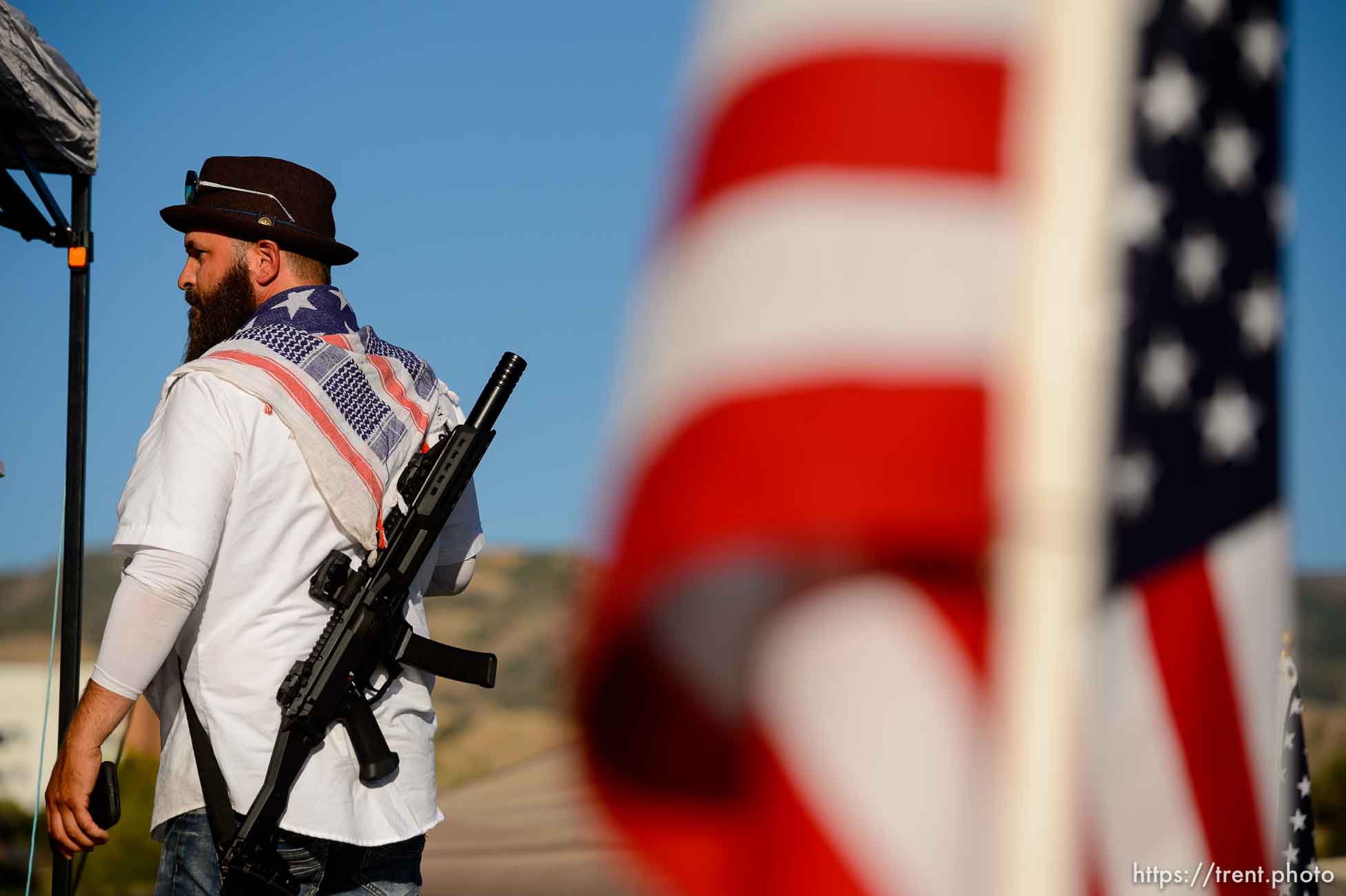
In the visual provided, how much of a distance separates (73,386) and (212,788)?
2.39 m

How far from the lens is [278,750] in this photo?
2.29m

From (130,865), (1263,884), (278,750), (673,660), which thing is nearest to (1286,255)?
(1263,884)

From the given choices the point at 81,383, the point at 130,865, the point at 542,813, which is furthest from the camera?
the point at 542,813

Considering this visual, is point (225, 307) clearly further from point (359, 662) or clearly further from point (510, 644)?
point (510, 644)

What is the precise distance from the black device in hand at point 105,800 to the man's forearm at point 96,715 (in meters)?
0.09

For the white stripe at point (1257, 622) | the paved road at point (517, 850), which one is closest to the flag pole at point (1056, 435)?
the white stripe at point (1257, 622)

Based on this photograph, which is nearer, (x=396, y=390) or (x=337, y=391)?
(x=337, y=391)

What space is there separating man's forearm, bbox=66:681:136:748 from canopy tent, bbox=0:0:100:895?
1.76 m

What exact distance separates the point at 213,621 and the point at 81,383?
2.25 m

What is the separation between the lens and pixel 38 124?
383 centimetres

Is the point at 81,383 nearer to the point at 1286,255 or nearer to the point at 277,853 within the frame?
the point at 277,853

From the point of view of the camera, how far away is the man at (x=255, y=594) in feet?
7.30

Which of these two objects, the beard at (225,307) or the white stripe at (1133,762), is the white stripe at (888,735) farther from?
the beard at (225,307)

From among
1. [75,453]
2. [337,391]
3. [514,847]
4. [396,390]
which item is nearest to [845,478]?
[337,391]
